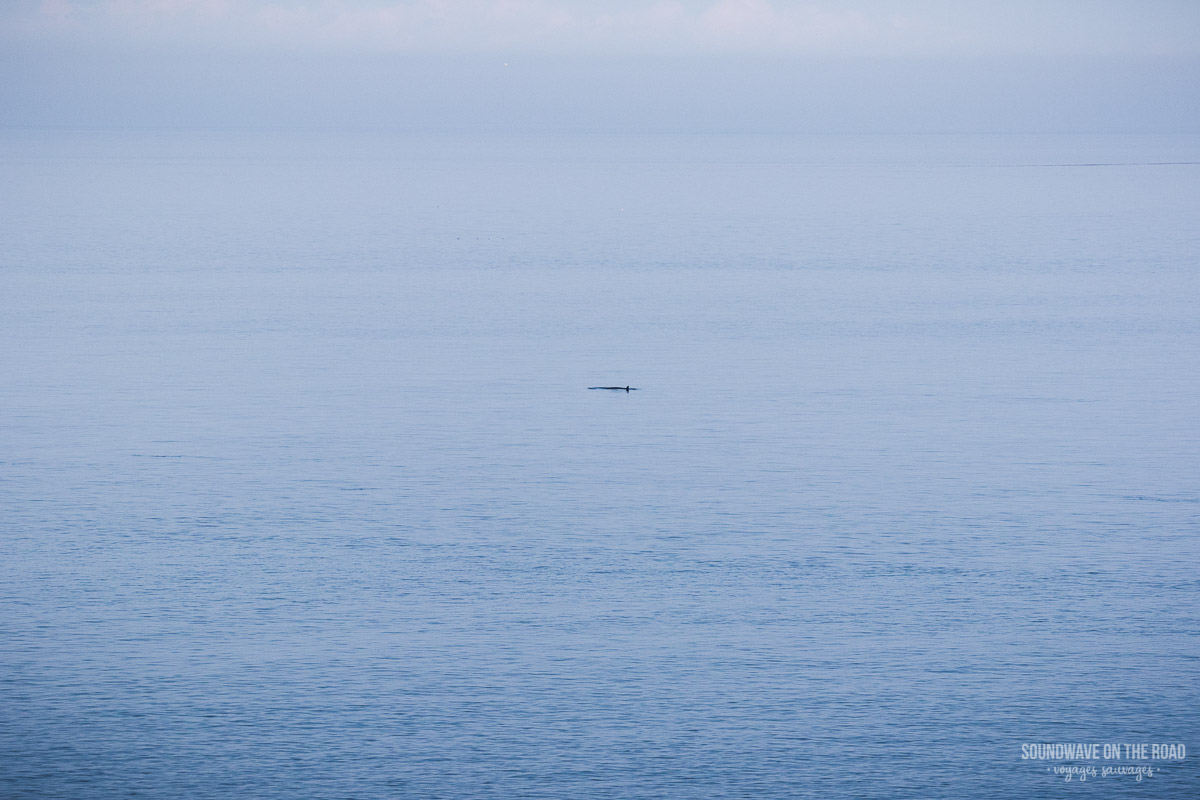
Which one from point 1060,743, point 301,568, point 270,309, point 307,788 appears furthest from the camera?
point 270,309

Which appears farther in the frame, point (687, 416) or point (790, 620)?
point (687, 416)

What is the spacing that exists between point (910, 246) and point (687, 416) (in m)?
77.7

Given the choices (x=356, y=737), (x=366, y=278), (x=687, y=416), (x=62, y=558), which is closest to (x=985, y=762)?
(x=356, y=737)

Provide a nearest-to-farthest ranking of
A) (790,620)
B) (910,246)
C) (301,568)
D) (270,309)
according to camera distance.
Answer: (790,620), (301,568), (270,309), (910,246)

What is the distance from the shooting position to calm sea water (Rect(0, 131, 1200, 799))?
3172 centimetres

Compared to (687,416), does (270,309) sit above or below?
above

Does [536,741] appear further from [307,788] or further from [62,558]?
[62,558]

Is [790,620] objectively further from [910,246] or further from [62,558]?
[910,246]

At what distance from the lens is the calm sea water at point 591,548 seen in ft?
104

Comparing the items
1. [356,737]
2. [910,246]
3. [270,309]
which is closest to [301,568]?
[356,737]

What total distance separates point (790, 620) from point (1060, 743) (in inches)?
322

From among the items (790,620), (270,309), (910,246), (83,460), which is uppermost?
(910,246)

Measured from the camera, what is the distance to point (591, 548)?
4394 centimetres

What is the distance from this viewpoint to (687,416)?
60.2 metres
